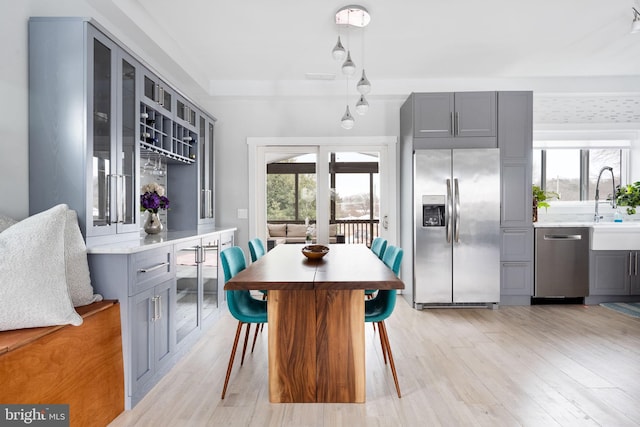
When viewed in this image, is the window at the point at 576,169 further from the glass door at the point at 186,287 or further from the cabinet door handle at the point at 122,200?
the cabinet door handle at the point at 122,200

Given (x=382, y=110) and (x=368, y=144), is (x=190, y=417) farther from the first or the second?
(x=382, y=110)

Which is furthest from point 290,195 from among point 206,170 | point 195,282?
point 195,282

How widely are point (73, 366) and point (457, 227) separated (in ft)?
11.8

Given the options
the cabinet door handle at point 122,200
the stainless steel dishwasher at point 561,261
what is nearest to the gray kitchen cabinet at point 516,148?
the stainless steel dishwasher at point 561,261

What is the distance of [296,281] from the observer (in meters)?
1.91

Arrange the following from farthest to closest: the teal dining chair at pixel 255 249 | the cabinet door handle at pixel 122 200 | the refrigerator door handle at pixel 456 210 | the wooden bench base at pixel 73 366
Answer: the refrigerator door handle at pixel 456 210 < the teal dining chair at pixel 255 249 < the cabinet door handle at pixel 122 200 < the wooden bench base at pixel 73 366

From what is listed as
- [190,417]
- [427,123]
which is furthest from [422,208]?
[190,417]

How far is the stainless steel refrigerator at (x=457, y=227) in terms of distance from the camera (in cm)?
405

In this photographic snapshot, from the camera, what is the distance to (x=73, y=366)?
172 centimetres

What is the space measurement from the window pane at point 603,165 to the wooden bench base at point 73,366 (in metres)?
5.79

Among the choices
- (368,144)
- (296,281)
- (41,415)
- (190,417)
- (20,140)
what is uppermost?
(368,144)

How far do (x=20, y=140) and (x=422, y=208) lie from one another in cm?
356

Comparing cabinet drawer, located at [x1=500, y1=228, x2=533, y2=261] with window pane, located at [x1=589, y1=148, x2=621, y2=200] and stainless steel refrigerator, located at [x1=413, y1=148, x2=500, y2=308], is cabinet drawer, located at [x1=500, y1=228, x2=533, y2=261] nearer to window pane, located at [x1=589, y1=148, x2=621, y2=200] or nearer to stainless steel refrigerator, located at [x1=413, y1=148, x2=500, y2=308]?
stainless steel refrigerator, located at [x1=413, y1=148, x2=500, y2=308]

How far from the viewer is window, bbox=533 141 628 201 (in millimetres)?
4945
